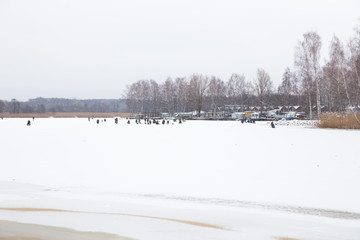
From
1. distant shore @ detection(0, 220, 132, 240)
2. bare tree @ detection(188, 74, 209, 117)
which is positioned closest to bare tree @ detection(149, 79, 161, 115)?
bare tree @ detection(188, 74, 209, 117)

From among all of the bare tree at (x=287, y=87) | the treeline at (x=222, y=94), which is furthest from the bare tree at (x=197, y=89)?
the bare tree at (x=287, y=87)

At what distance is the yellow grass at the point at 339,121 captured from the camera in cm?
2858

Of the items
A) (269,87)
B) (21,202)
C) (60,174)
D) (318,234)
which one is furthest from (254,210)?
(269,87)

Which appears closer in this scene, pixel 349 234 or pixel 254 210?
pixel 349 234

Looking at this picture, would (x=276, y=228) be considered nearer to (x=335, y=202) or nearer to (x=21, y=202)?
(x=335, y=202)

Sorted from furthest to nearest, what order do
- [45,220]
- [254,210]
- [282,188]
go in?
[282,188]
[254,210]
[45,220]

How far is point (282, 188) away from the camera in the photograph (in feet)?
26.2

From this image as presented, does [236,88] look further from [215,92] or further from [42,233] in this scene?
[42,233]

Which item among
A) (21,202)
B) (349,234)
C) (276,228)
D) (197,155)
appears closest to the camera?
(349,234)

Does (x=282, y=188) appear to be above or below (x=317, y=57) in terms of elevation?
below

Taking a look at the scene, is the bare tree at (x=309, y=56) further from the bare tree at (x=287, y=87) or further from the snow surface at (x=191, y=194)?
the bare tree at (x=287, y=87)

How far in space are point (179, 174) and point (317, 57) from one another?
108ft

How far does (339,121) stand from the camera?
96.8 feet

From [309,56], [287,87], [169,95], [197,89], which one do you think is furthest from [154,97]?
[309,56]
